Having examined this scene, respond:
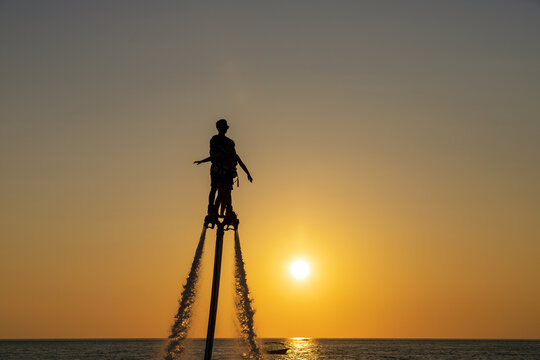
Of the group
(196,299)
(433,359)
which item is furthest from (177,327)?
(433,359)

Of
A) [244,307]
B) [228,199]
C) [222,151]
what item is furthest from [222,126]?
[244,307]

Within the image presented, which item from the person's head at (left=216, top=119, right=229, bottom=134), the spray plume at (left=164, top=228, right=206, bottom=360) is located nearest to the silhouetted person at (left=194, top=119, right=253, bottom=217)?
the person's head at (left=216, top=119, right=229, bottom=134)

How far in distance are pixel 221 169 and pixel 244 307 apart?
4.58 metres

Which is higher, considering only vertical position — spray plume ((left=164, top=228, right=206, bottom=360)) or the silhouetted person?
the silhouetted person

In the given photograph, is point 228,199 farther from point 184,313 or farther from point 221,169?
point 184,313

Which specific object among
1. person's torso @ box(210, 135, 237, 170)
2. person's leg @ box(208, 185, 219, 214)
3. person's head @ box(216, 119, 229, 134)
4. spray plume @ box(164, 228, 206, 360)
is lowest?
spray plume @ box(164, 228, 206, 360)

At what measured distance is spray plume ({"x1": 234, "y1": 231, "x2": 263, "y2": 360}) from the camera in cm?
2328

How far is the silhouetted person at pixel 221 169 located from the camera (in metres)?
22.4

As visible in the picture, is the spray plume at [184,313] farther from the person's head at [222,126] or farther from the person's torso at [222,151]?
the person's head at [222,126]

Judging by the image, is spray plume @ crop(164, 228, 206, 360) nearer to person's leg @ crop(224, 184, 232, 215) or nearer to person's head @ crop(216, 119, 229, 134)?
person's leg @ crop(224, 184, 232, 215)

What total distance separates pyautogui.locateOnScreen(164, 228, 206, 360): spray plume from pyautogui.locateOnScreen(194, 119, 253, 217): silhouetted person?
969mm

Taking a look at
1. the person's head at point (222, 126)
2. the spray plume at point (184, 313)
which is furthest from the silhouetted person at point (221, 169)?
the spray plume at point (184, 313)

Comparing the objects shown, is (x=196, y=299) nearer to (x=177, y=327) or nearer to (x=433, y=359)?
(x=177, y=327)

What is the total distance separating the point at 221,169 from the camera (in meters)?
22.6
